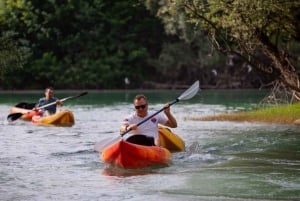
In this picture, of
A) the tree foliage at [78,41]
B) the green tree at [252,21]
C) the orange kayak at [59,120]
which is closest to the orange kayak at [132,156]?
the green tree at [252,21]

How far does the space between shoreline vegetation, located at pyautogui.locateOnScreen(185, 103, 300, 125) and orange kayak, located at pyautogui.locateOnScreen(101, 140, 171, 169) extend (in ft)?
30.8

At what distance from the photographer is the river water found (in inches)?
381

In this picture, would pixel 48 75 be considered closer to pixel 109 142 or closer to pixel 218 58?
pixel 218 58

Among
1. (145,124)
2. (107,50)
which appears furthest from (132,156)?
→ (107,50)

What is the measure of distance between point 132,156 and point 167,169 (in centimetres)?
62

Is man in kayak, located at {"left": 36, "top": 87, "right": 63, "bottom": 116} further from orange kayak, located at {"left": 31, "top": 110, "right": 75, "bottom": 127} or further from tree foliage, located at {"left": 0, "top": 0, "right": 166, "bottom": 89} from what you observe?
tree foliage, located at {"left": 0, "top": 0, "right": 166, "bottom": 89}

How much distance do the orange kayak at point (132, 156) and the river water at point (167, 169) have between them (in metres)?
0.14

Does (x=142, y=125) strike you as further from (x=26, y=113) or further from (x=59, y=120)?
(x=26, y=113)

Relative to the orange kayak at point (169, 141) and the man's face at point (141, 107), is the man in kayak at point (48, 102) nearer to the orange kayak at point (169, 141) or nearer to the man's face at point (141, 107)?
the orange kayak at point (169, 141)

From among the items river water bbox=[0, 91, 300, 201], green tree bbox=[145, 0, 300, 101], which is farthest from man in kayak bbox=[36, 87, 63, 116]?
green tree bbox=[145, 0, 300, 101]

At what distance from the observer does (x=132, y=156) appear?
11.9m

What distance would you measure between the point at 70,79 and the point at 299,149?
109 ft

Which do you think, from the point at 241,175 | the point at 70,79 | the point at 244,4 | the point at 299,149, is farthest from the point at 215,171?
the point at 70,79

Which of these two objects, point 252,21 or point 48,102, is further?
point 48,102
